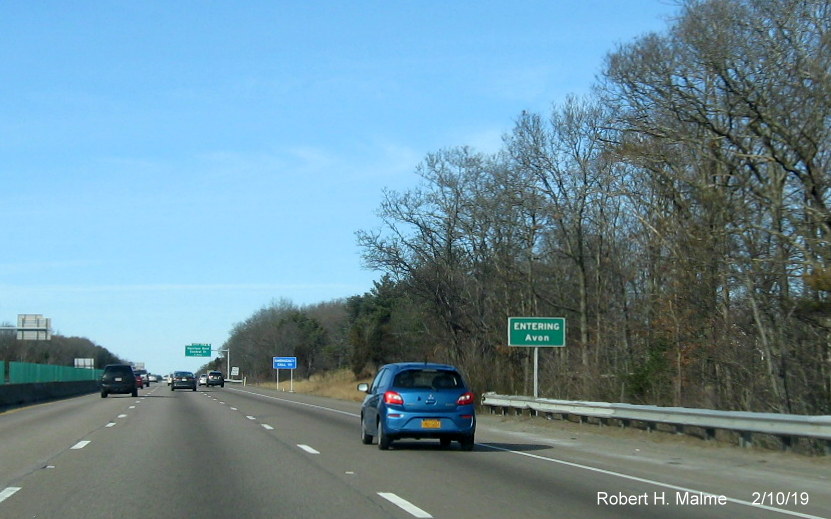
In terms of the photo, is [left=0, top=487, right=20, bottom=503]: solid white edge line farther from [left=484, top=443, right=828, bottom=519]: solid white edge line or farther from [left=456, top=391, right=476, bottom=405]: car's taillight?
[left=484, top=443, right=828, bottom=519]: solid white edge line

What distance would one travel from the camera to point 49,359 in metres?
156

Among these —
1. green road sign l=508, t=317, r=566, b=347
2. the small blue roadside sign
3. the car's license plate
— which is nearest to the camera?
the car's license plate

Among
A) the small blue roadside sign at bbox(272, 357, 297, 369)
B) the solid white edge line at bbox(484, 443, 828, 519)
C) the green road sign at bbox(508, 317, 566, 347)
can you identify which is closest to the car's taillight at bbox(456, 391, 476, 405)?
the solid white edge line at bbox(484, 443, 828, 519)

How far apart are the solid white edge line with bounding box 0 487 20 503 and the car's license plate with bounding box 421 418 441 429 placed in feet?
25.2

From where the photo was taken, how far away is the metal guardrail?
1612cm

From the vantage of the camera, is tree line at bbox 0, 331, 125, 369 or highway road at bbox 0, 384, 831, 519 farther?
tree line at bbox 0, 331, 125, 369

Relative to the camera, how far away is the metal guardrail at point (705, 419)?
52.9ft

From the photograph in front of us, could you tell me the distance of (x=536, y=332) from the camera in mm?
31094

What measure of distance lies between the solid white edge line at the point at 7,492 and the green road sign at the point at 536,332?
20.0 metres

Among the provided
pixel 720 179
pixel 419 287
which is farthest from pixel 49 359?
pixel 720 179

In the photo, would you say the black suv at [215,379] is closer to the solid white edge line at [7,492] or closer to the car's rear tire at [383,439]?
the car's rear tire at [383,439]

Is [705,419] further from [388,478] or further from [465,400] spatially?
[388,478]

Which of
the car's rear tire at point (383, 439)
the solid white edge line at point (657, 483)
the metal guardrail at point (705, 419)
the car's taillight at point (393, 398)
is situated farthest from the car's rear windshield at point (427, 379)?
the metal guardrail at point (705, 419)

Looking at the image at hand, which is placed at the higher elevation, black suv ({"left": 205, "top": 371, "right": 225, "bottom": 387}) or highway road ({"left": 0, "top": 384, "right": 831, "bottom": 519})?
highway road ({"left": 0, "top": 384, "right": 831, "bottom": 519})
